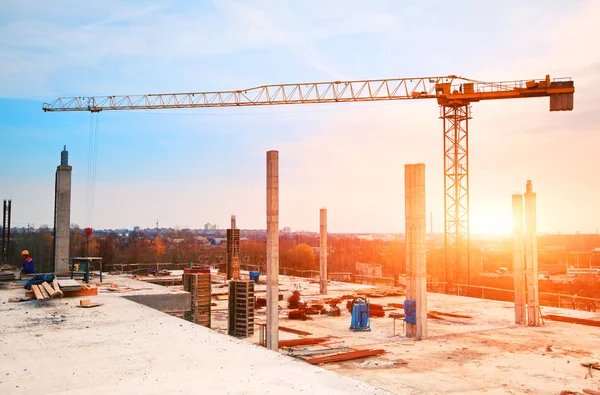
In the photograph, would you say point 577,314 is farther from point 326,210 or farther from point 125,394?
point 125,394

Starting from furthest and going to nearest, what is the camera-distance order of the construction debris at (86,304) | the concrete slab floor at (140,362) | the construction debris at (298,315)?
the construction debris at (298,315)
the construction debris at (86,304)
the concrete slab floor at (140,362)

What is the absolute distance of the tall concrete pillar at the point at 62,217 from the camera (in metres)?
30.8

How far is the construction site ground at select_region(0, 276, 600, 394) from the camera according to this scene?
9.14 m

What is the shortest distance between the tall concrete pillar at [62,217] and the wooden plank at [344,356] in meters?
19.8

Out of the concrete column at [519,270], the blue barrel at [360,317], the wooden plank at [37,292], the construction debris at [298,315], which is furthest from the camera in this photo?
the construction debris at [298,315]

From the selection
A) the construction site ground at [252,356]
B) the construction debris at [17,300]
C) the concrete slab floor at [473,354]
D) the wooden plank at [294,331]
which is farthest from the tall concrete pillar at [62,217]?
the wooden plank at [294,331]

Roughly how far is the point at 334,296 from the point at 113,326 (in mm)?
22738

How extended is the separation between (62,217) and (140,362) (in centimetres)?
2339

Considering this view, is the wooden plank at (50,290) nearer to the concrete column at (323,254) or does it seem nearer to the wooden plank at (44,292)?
the wooden plank at (44,292)

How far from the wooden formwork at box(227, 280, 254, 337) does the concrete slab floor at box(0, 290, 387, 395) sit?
7038mm

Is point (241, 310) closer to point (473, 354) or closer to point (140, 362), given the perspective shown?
point (473, 354)

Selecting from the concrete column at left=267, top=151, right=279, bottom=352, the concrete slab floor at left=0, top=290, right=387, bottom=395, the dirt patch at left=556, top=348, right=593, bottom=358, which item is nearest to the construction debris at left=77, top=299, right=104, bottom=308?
the concrete slab floor at left=0, top=290, right=387, bottom=395

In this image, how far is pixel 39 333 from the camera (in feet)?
42.6

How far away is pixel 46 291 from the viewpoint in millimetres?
19250
